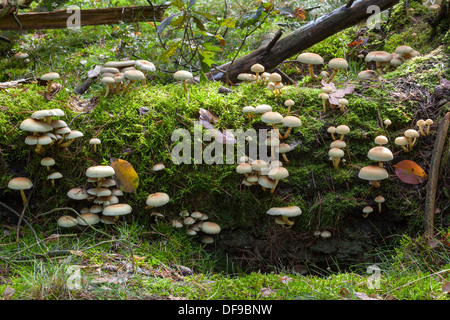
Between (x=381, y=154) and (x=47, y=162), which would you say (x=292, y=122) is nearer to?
(x=381, y=154)

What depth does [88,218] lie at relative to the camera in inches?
149

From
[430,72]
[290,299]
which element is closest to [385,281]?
[290,299]

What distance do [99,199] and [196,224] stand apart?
1062 mm

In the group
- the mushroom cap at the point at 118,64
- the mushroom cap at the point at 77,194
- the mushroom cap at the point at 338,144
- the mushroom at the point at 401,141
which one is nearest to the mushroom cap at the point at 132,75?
the mushroom cap at the point at 118,64

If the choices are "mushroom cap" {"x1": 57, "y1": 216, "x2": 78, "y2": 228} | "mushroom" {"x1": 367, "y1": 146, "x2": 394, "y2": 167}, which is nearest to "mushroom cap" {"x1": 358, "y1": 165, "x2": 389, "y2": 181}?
"mushroom" {"x1": 367, "y1": 146, "x2": 394, "y2": 167}

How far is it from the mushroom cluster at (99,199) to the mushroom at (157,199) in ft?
0.69

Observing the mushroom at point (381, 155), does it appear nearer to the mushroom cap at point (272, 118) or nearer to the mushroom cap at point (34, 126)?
the mushroom cap at point (272, 118)

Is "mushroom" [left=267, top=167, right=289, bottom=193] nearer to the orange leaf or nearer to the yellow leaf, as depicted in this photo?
the orange leaf

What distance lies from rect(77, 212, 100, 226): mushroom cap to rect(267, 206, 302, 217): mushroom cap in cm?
178

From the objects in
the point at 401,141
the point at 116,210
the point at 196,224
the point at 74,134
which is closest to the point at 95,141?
the point at 74,134

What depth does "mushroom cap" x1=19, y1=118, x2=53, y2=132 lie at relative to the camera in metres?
3.62

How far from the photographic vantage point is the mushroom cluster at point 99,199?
370 cm

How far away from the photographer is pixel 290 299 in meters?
2.77

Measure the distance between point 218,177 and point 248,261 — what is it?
0.99m
